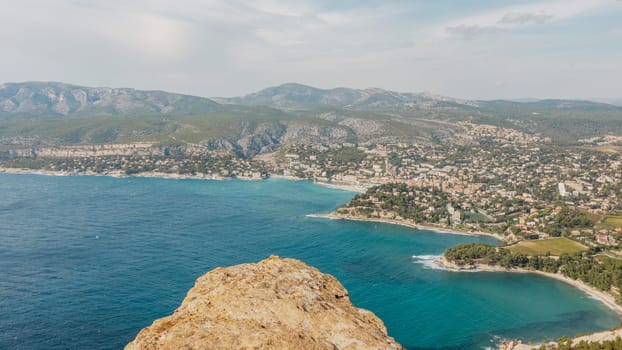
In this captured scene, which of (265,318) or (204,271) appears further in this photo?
(204,271)

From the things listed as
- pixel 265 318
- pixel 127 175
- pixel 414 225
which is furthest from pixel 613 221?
pixel 127 175

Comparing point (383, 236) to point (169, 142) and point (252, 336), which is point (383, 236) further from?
point (169, 142)

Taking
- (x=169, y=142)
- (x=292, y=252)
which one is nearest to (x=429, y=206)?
(x=292, y=252)

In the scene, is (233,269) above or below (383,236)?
above

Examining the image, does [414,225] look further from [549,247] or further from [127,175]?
[127,175]

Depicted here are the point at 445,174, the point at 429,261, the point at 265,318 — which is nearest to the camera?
the point at 265,318

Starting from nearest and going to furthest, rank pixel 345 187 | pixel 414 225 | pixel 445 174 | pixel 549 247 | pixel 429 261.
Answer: pixel 429 261
pixel 549 247
pixel 414 225
pixel 345 187
pixel 445 174

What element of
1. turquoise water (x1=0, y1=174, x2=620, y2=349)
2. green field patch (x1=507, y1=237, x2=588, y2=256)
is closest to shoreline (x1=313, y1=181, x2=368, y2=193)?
turquoise water (x1=0, y1=174, x2=620, y2=349)
